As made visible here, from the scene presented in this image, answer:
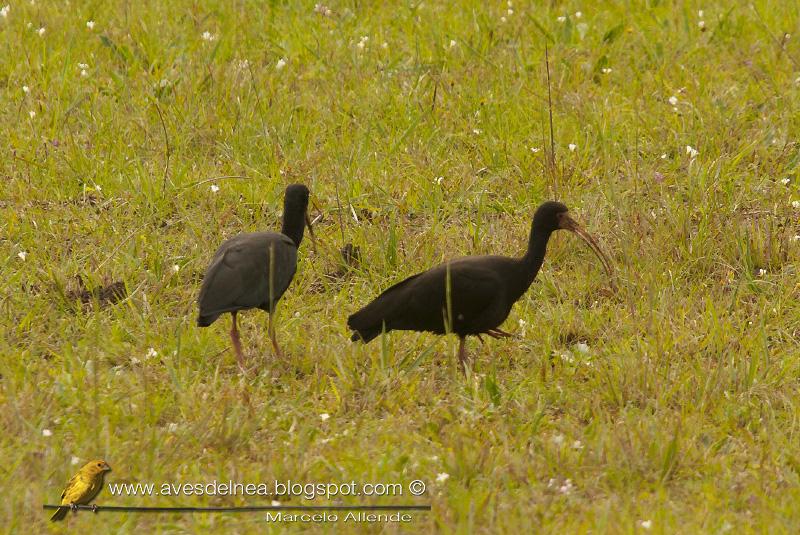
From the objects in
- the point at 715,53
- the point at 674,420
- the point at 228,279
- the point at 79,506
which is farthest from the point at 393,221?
the point at 715,53

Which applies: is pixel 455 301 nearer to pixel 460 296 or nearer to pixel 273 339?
pixel 460 296

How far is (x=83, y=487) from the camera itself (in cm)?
489

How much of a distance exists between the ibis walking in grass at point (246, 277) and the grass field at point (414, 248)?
0.91 ft

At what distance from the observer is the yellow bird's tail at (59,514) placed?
4.82 meters

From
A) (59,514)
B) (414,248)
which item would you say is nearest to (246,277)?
(414,248)

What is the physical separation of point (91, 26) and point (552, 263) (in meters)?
4.33

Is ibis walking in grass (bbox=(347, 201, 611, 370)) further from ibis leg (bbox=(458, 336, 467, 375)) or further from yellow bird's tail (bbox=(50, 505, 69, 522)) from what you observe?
yellow bird's tail (bbox=(50, 505, 69, 522))

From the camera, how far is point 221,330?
6789 millimetres

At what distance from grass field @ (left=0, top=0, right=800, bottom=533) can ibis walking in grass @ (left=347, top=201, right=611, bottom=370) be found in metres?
0.16

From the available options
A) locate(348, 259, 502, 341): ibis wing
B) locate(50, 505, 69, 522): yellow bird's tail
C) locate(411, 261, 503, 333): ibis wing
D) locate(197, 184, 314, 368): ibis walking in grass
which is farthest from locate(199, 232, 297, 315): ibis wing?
locate(50, 505, 69, 522): yellow bird's tail

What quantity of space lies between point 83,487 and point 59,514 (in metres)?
0.13

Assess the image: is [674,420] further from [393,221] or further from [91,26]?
[91,26]

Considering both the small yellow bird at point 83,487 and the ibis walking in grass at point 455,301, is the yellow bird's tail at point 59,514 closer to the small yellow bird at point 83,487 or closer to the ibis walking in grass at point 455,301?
the small yellow bird at point 83,487

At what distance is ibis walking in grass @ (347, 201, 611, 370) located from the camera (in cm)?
625
